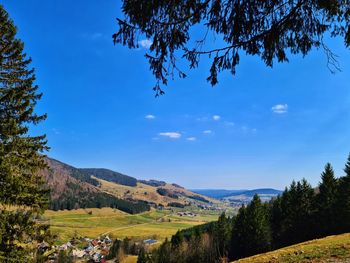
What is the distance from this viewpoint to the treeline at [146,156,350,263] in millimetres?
46031

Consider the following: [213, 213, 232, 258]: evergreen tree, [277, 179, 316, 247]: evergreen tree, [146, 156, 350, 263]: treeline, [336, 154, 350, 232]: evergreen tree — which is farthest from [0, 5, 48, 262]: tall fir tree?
[213, 213, 232, 258]: evergreen tree

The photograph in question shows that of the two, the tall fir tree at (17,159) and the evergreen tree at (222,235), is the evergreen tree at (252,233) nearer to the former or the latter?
the evergreen tree at (222,235)

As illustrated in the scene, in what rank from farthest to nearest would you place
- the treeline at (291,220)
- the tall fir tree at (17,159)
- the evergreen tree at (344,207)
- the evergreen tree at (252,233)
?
the evergreen tree at (252,233), the treeline at (291,220), the evergreen tree at (344,207), the tall fir tree at (17,159)

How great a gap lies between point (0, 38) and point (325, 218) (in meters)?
48.2

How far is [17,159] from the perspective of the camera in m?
15.9

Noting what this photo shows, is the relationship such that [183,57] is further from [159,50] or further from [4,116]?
[4,116]

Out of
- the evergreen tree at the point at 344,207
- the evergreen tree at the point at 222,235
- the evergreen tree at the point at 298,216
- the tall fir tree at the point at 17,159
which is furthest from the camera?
the evergreen tree at the point at 222,235

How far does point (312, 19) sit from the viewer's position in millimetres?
9250

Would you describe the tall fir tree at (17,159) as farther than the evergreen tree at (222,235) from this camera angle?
No

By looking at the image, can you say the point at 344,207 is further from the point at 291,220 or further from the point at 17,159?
the point at 17,159

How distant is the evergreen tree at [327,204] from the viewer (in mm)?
46312

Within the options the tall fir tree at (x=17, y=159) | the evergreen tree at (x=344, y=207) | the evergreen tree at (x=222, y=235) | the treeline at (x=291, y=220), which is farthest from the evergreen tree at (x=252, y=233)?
the tall fir tree at (x=17, y=159)

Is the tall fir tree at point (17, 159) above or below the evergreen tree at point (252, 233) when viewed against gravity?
above

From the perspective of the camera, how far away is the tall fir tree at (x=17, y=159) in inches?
616
